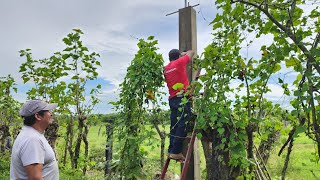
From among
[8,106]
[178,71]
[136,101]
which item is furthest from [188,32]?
[8,106]

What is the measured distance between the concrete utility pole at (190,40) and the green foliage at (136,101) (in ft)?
1.23

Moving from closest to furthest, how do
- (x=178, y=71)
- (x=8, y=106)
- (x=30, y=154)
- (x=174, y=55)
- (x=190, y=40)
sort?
(x=30, y=154) < (x=178, y=71) < (x=190, y=40) < (x=174, y=55) < (x=8, y=106)

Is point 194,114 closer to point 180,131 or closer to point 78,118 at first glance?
point 180,131

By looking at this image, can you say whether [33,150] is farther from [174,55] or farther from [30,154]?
[174,55]

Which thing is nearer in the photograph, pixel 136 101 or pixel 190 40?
pixel 190 40

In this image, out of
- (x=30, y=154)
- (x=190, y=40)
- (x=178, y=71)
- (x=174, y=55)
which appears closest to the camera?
(x=30, y=154)

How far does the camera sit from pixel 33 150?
2.85 metres

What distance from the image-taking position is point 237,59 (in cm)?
302

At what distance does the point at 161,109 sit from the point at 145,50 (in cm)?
82

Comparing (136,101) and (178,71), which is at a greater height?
(178,71)

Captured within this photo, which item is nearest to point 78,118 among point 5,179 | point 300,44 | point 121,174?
point 5,179

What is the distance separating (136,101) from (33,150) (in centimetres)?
211

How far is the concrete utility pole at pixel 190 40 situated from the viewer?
441 cm

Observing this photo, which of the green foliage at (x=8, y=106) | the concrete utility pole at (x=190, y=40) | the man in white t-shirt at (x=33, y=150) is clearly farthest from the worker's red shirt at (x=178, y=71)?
the green foliage at (x=8, y=106)
